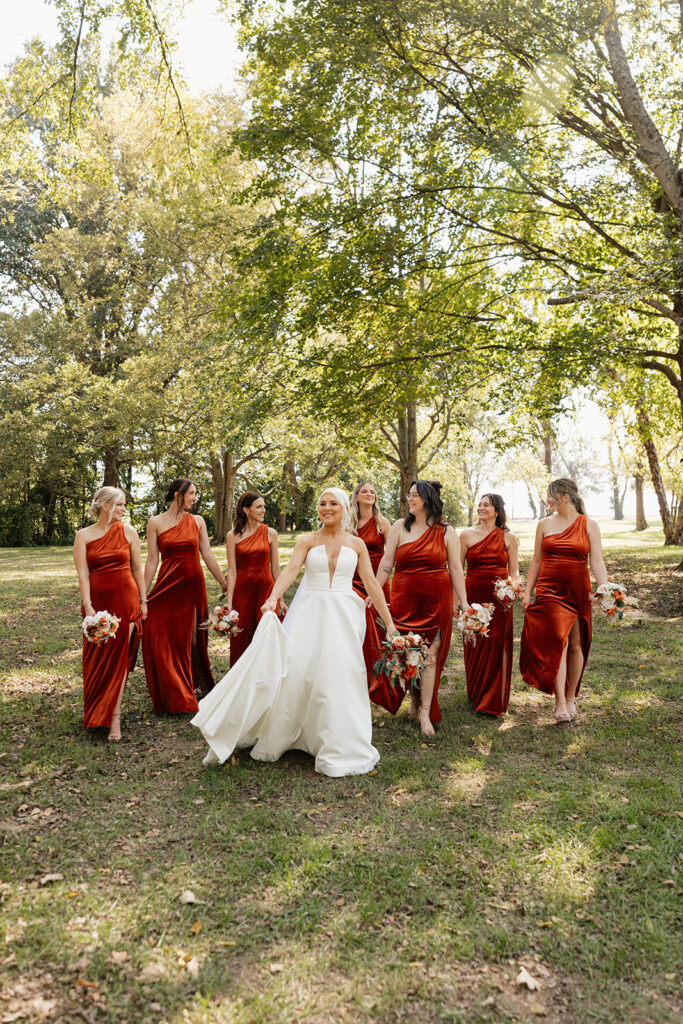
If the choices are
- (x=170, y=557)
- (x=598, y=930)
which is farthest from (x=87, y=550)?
(x=598, y=930)

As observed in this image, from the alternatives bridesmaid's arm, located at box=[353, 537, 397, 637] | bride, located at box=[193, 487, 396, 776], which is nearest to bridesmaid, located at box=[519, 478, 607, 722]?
bridesmaid's arm, located at box=[353, 537, 397, 637]

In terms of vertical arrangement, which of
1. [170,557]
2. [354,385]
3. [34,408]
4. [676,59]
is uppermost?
[676,59]

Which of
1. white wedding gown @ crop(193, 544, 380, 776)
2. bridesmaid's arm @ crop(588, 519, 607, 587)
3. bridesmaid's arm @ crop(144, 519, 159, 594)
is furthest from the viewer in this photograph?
bridesmaid's arm @ crop(144, 519, 159, 594)

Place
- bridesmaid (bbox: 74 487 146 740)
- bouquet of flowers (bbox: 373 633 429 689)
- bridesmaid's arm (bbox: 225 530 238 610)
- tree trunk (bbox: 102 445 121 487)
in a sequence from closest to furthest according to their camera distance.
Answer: bouquet of flowers (bbox: 373 633 429 689) < bridesmaid (bbox: 74 487 146 740) < bridesmaid's arm (bbox: 225 530 238 610) < tree trunk (bbox: 102 445 121 487)

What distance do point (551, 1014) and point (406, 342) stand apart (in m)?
12.9

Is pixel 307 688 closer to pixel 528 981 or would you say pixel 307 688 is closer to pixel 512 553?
pixel 512 553

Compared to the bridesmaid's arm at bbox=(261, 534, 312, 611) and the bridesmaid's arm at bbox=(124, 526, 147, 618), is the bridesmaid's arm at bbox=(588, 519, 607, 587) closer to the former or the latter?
the bridesmaid's arm at bbox=(261, 534, 312, 611)

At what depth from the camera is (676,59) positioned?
15.8 metres

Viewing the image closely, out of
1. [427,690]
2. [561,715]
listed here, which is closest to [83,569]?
[427,690]

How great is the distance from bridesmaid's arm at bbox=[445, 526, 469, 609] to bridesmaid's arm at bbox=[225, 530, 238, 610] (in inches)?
98.4

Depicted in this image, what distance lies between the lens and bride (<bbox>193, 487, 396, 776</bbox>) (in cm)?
602

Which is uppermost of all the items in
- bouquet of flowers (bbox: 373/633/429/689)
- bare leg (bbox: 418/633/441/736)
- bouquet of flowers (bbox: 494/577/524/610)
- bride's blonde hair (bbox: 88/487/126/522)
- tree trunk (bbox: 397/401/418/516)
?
tree trunk (bbox: 397/401/418/516)

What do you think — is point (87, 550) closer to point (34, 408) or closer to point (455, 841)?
point (455, 841)

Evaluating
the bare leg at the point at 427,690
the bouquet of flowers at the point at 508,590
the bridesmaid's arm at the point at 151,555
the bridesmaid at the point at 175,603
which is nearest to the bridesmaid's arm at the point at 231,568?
Result: the bridesmaid at the point at 175,603
